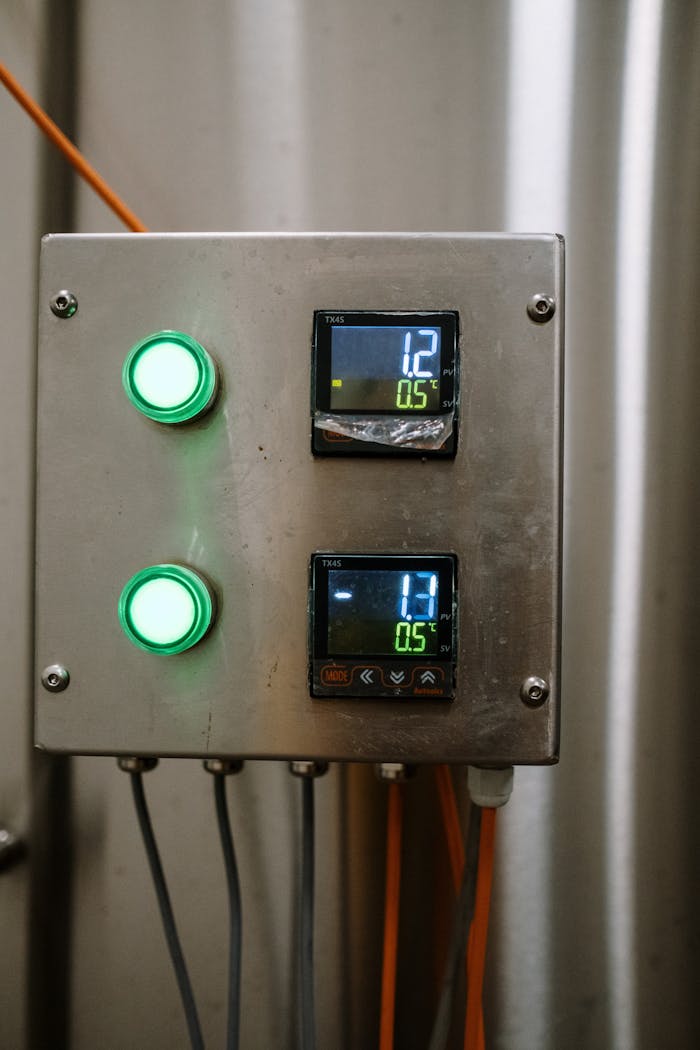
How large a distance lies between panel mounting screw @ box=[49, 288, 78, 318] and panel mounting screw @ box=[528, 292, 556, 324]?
31 centimetres

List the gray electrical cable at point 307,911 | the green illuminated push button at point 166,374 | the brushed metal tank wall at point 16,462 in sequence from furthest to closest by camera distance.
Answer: the brushed metal tank wall at point 16,462 < the gray electrical cable at point 307,911 < the green illuminated push button at point 166,374

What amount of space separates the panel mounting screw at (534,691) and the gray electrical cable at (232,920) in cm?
29

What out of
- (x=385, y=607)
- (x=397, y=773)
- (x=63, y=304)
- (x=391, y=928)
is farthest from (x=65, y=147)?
(x=391, y=928)

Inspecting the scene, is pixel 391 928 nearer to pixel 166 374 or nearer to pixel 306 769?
pixel 306 769

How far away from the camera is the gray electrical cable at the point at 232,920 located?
0.60 m

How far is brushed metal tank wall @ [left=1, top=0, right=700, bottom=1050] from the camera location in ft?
2.23

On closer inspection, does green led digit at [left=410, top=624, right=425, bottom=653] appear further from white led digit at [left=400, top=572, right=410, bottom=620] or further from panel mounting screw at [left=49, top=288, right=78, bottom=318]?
panel mounting screw at [left=49, top=288, right=78, bottom=318]

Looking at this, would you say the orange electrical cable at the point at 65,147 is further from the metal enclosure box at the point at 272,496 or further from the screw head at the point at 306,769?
the screw head at the point at 306,769

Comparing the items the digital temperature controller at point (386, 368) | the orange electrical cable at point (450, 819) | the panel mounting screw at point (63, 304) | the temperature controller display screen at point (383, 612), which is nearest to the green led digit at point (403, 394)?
the digital temperature controller at point (386, 368)

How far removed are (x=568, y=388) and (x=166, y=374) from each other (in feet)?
1.33

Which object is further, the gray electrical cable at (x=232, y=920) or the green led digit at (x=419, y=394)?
the gray electrical cable at (x=232, y=920)

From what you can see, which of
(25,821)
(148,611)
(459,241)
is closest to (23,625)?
(25,821)

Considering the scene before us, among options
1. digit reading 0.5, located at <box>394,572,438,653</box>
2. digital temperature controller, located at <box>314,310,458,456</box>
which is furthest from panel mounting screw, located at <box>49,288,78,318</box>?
digit reading 0.5, located at <box>394,572,438,653</box>

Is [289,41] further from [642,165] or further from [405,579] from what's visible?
[405,579]
